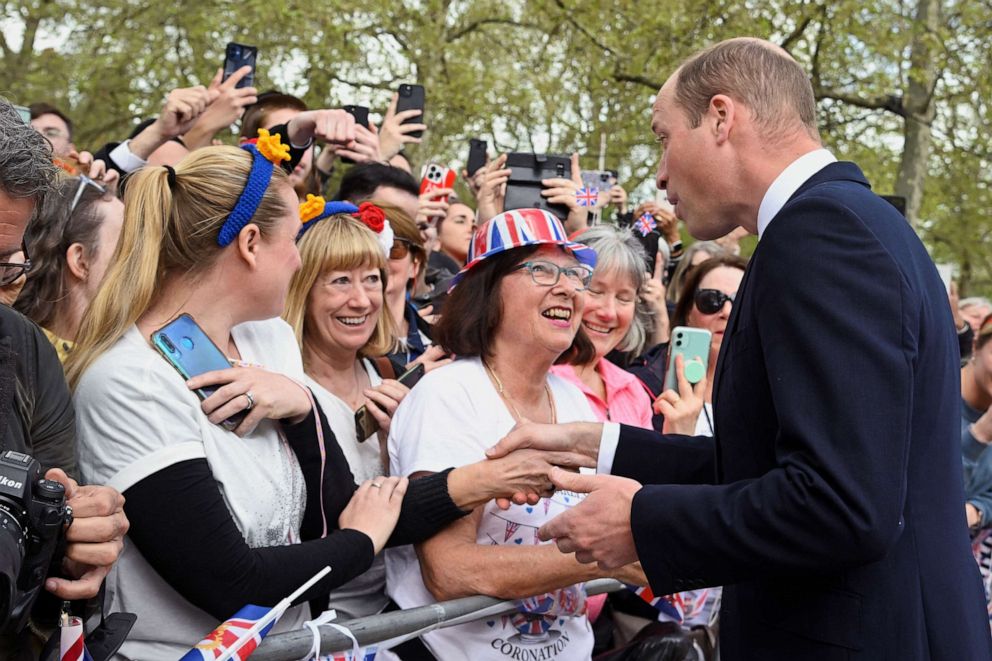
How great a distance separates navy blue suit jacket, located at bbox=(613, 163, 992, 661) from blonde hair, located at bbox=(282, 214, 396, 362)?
1.95 meters

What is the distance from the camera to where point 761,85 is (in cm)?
258

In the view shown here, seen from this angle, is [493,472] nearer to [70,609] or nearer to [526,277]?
[526,277]

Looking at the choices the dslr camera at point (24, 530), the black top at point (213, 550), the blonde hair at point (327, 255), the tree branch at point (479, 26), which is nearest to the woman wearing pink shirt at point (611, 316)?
the blonde hair at point (327, 255)

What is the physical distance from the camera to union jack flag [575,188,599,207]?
5.31 meters

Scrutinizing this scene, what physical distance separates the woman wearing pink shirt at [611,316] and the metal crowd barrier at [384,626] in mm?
1398

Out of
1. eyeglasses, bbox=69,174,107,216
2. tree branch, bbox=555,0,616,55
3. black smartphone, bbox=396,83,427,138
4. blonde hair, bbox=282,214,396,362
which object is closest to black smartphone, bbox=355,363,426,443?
blonde hair, bbox=282,214,396,362

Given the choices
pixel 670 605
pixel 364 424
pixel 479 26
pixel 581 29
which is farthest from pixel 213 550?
pixel 479 26

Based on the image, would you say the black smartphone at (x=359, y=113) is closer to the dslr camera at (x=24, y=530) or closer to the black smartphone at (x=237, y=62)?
the black smartphone at (x=237, y=62)

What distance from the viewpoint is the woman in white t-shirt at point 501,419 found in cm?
343

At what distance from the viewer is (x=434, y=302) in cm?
543

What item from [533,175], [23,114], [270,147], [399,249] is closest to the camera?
[23,114]

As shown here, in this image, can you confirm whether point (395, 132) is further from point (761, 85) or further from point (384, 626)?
point (761, 85)

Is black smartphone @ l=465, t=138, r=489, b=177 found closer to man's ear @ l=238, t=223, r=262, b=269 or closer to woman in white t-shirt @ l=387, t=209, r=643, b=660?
woman in white t-shirt @ l=387, t=209, r=643, b=660

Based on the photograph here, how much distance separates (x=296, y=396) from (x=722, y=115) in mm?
1367
